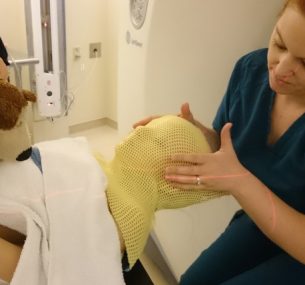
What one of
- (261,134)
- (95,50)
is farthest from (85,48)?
(261,134)

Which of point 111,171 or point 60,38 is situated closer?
point 111,171

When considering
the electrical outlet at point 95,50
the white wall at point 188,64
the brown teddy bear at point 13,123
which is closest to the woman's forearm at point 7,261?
the brown teddy bear at point 13,123

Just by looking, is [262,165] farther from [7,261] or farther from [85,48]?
[85,48]

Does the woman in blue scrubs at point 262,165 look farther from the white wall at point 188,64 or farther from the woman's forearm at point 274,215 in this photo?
the white wall at point 188,64

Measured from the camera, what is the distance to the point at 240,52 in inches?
38.6

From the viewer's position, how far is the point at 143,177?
69cm

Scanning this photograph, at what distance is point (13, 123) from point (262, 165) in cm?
53

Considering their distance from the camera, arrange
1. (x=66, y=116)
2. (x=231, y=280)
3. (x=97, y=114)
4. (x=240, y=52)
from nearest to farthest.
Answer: (x=231, y=280), (x=240, y=52), (x=66, y=116), (x=97, y=114)

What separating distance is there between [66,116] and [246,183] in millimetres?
1958

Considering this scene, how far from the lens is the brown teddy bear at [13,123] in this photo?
59 cm

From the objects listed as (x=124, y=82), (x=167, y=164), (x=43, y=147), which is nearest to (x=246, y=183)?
(x=167, y=164)

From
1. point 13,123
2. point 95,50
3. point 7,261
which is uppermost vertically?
point 13,123

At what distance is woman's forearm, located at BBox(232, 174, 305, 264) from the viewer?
654 mm

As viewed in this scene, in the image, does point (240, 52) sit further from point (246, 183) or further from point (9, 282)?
Result: point (9, 282)
